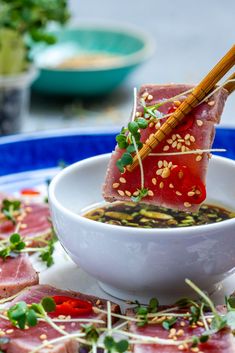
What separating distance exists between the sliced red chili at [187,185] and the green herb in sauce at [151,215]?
0.16 metres

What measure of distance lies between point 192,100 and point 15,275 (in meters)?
0.82

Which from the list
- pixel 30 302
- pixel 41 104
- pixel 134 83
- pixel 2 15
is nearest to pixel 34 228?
pixel 30 302

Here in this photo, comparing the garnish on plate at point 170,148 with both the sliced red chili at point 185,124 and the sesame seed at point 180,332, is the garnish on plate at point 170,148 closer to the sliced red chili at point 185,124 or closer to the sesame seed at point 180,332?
the sliced red chili at point 185,124

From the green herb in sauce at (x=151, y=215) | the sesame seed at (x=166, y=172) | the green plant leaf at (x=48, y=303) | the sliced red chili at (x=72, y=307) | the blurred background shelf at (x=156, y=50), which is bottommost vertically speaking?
the blurred background shelf at (x=156, y=50)

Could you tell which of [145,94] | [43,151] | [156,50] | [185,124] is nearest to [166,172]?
[185,124]

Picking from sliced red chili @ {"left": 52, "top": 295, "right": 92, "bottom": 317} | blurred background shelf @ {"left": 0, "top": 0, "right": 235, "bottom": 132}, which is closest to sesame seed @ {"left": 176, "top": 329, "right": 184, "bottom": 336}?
sliced red chili @ {"left": 52, "top": 295, "right": 92, "bottom": 317}

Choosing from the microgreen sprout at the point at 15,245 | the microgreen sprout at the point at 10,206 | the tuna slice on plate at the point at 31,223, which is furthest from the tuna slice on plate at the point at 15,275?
the microgreen sprout at the point at 10,206

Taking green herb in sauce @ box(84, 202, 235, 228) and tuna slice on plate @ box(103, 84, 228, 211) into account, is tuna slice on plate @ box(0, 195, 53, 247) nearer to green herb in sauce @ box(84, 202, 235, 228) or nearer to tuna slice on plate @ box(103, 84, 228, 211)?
green herb in sauce @ box(84, 202, 235, 228)

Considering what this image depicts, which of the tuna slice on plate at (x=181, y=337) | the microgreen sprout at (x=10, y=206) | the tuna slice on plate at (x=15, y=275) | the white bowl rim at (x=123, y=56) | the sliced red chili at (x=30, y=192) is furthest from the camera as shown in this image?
the white bowl rim at (x=123, y=56)

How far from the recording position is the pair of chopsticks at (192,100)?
212 cm

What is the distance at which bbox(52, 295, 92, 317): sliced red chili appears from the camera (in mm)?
2236

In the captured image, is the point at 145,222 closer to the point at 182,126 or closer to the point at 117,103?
the point at 182,126

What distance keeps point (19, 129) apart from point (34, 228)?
8.09 feet

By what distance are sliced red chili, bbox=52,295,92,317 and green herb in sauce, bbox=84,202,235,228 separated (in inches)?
11.3
